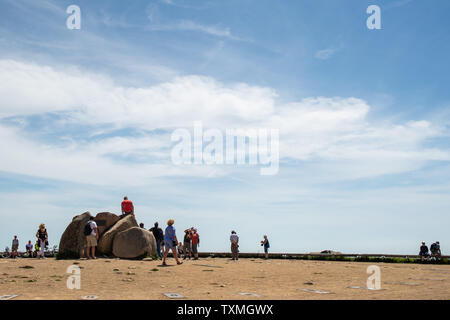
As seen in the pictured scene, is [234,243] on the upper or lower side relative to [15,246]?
upper

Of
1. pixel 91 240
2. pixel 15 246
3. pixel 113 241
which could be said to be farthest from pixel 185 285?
pixel 15 246

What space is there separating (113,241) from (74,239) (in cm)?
208

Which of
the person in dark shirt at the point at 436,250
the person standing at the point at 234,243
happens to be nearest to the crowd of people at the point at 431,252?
the person in dark shirt at the point at 436,250

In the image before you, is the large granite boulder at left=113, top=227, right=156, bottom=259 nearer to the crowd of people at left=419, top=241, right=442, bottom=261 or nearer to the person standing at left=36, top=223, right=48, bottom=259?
the person standing at left=36, top=223, right=48, bottom=259

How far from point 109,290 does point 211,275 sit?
5.38 metres

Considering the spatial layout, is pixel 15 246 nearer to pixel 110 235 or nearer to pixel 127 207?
pixel 127 207

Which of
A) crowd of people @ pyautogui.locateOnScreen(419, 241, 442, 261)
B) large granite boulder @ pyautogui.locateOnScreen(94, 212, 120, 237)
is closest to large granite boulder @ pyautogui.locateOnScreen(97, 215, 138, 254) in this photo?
large granite boulder @ pyautogui.locateOnScreen(94, 212, 120, 237)

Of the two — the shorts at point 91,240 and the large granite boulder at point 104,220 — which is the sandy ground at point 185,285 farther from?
the large granite boulder at point 104,220

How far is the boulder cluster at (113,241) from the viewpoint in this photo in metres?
23.0

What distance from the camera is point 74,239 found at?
2333cm

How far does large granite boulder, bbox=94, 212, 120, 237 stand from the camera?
24850 millimetres
